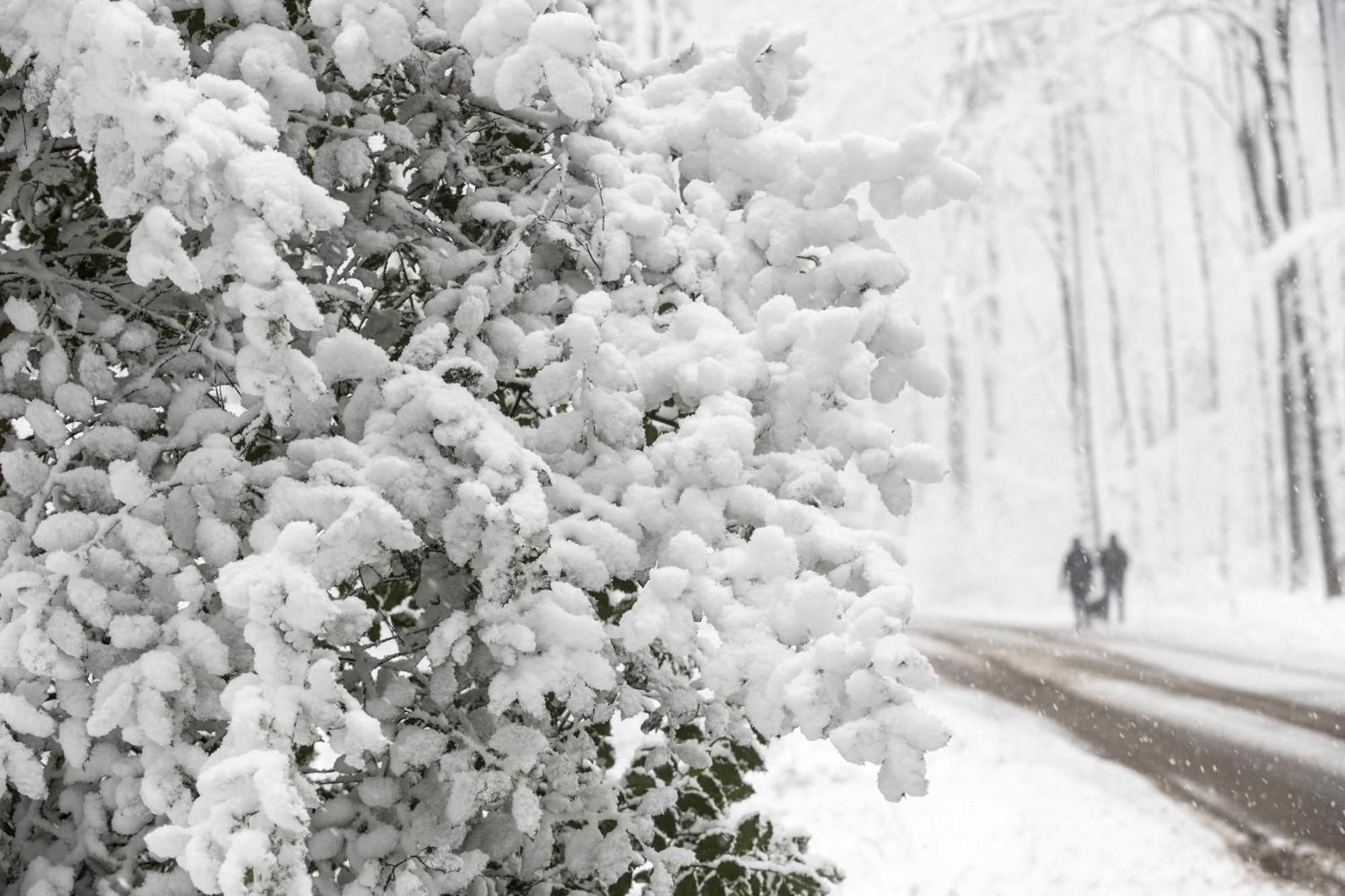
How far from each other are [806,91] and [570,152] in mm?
642

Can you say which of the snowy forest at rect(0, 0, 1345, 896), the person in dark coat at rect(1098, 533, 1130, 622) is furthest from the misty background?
the person in dark coat at rect(1098, 533, 1130, 622)

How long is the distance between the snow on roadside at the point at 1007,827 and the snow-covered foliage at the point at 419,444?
355 cm

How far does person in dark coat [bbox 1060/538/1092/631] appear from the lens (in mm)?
17297

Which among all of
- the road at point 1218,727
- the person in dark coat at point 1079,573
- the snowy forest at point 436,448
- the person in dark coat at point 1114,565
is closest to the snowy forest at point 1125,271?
the person in dark coat at point 1114,565

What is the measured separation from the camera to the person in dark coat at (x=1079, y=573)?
17.3 m

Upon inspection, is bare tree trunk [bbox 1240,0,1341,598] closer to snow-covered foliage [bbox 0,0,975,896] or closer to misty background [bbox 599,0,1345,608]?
misty background [bbox 599,0,1345,608]

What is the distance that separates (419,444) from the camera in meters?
1.85

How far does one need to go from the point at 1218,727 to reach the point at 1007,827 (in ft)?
9.19

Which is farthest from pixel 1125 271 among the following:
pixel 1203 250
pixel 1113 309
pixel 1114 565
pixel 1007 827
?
pixel 1007 827

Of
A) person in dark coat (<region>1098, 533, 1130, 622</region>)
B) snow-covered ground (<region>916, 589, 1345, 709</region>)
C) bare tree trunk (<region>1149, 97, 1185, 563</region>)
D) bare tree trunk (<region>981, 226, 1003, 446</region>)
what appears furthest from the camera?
bare tree trunk (<region>981, 226, 1003, 446</region>)

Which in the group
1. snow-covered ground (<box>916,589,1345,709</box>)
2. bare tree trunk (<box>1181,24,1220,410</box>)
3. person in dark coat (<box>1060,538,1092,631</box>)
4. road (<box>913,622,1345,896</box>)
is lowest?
road (<box>913,622,1345,896</box>)

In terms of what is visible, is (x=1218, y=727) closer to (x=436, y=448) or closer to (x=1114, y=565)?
(x=436, y=448)

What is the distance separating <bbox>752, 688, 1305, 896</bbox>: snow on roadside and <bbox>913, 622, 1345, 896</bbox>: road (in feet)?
0.79

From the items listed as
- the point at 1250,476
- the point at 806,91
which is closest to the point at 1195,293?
the point at 1250,476
